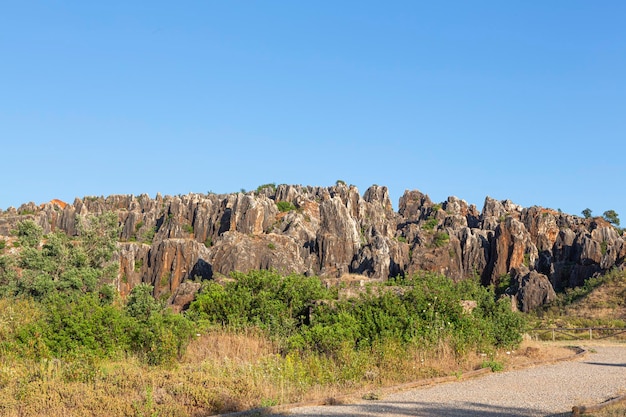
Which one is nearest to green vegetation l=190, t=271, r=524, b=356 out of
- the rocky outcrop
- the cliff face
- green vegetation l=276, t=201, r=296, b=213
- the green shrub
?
the green shrub

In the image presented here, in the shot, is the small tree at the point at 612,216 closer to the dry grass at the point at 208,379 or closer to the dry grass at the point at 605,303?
the dry grass at the point at 605,303

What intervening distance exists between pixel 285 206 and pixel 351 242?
64.6ft

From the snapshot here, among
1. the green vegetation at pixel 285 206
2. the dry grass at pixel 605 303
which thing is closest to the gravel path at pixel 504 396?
the dry grass at pixel 605 303

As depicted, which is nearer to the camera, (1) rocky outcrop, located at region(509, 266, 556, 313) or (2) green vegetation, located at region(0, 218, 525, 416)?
(2) green vegetation, located at region(0, 218, 525, 416)

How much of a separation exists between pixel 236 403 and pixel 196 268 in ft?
230

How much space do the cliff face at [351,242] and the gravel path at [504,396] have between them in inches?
2138

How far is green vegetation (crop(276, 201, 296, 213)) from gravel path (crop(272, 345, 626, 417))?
90386mm

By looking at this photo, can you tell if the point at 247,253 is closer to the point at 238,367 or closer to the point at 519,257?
the point at 519,257

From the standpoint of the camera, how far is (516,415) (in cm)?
950

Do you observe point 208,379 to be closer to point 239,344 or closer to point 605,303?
point 239,344

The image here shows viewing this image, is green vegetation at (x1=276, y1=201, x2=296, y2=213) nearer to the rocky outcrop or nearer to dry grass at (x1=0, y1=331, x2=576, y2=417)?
the rocky outcrop

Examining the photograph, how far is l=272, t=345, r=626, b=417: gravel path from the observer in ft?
31.8

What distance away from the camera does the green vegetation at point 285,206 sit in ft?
347

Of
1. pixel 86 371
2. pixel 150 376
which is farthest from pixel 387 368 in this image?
pixel 86 371
